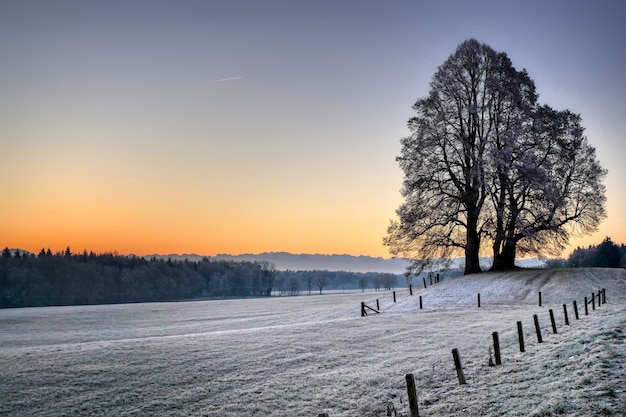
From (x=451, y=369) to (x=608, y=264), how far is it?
88805mm

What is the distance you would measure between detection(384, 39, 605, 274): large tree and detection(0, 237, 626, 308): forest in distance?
2146 inches

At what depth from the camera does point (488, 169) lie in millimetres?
43688

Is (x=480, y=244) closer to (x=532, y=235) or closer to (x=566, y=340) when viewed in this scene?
(x=532, y=235)

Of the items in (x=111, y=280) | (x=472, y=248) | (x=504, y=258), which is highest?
(x=472, y=248)

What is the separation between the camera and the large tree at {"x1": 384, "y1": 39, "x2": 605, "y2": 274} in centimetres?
4456

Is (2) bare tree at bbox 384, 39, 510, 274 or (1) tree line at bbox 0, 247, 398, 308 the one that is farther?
(1) tree line at bbox 0, 247, 398, 308

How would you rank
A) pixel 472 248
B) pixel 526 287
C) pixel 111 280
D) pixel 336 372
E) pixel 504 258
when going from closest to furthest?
pixel 336 372
pixel 526 287
pixel 504 258
pixel 472 248
pixel 111 280

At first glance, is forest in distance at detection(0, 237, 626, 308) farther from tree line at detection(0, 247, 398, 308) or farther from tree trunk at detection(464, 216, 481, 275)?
tree trunk at detection(464, 216, 481, 275)

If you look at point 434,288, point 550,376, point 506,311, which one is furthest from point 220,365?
point 434,288

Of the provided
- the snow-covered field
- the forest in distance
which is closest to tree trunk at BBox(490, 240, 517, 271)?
the snow-covered field

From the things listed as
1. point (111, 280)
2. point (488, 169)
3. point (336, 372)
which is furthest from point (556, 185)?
point (111, 280)

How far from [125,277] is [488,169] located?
430 feet

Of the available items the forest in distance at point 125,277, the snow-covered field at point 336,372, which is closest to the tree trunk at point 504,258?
the snow-covered field at point 336,372

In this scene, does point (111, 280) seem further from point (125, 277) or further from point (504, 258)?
point (504, 258)
